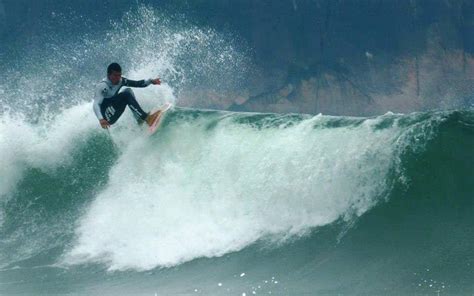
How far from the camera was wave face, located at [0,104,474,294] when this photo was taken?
29.0ft

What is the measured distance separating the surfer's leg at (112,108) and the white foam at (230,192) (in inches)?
41.0

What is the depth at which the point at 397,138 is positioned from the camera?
10.2 meters

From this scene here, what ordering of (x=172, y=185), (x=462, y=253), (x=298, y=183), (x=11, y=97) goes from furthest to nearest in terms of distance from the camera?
(x=11, y=97)
(x=172, y=185)
(x=298, y=183)
(x=462, y=253)

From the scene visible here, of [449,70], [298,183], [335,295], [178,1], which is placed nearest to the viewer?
[335,295]

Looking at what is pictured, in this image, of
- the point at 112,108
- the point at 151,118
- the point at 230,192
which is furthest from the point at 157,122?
the point at 230,192

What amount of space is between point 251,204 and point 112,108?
2448mm

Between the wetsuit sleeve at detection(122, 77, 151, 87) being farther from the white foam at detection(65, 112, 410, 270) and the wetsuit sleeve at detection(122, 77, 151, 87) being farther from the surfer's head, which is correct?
the white foam at detection(65, 112, 410, 270)

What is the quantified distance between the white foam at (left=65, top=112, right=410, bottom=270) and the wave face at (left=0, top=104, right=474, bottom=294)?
0.07ft

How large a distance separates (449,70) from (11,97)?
29.4 feet

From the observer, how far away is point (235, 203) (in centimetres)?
1021

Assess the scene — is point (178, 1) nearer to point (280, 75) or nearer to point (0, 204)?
point (280, 75)

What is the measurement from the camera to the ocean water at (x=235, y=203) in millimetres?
8750

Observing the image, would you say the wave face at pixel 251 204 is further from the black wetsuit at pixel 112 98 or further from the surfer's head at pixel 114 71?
the surfer's head at pixel 114 71

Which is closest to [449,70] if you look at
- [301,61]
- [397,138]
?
[301,61]
